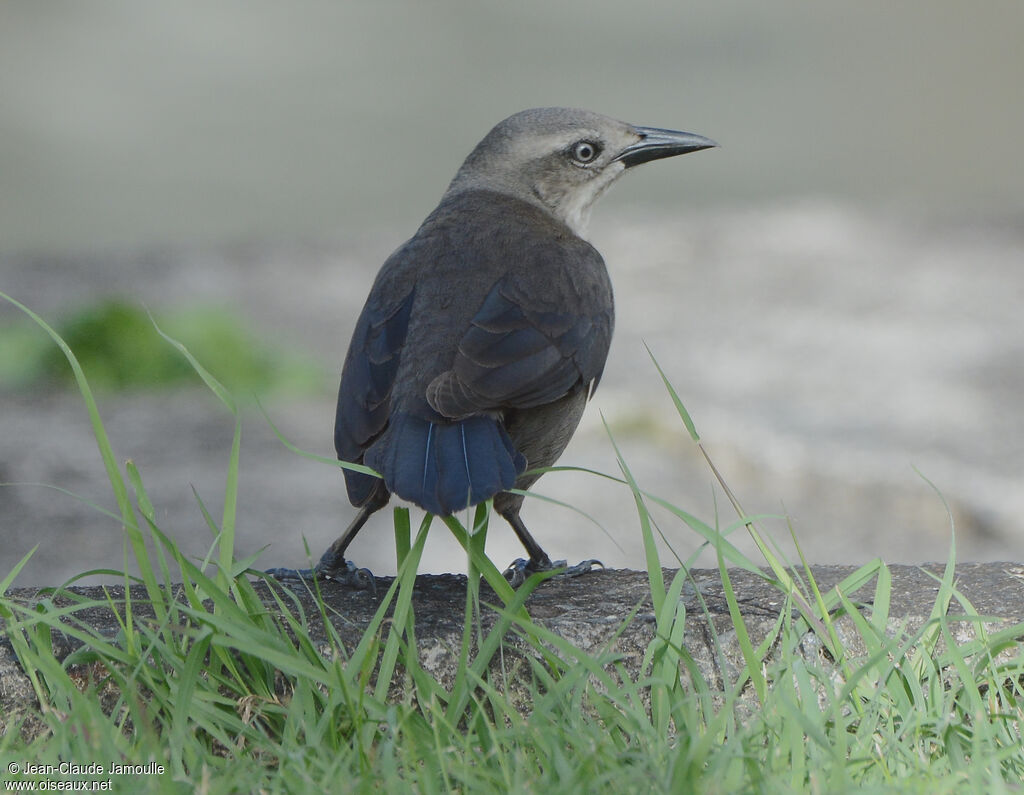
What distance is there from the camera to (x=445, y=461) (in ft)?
9.52

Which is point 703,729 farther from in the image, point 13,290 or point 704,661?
point 13,290

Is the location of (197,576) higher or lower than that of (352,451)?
A: lower

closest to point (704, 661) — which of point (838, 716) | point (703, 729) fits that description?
point (703, 729)

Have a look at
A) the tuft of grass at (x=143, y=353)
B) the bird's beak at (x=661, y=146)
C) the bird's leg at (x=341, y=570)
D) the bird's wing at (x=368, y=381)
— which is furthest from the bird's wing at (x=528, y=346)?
the tuft of grass at (x=143, y=353)

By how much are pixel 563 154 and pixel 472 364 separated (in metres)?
1.33

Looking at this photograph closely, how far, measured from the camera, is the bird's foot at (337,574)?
3320mm

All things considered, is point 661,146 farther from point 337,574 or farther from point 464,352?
point 337,574

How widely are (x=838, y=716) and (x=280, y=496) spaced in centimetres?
444

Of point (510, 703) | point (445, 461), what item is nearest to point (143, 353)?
point (445, 461)

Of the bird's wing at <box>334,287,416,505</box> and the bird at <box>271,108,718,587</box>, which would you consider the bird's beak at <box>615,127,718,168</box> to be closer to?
the bird at <box>271,108,718,587</box>

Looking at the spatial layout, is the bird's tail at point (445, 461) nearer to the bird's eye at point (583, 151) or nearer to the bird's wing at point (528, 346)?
the bird's wing at point (528, 346)

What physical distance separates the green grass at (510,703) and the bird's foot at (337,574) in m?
0.50

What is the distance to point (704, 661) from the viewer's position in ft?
9.07

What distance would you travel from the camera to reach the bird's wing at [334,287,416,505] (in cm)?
317
